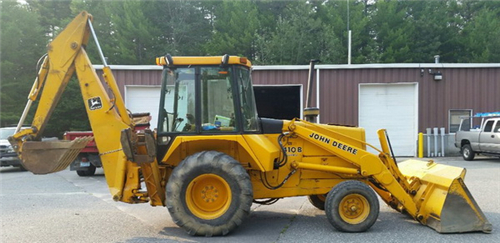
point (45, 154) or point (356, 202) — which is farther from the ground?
point (45, 154)

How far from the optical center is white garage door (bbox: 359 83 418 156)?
59.9 ft

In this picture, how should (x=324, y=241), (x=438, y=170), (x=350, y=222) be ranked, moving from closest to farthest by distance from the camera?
1. (x=324, y=241)
2. (x=350, y=222)
3. (x=438, y=170)

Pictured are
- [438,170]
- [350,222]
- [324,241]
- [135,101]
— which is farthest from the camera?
[135,101]

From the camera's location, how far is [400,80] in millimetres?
18078

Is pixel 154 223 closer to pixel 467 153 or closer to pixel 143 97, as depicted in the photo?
pixel 143 97

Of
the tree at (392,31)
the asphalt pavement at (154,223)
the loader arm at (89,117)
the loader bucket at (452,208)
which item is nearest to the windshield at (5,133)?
the asphalt pavement at (154,223)

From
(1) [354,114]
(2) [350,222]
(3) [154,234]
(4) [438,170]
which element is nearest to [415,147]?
(1) [354,114]

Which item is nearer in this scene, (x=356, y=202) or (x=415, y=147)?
(x=356, y=202)

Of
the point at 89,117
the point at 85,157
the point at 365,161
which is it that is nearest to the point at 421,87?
the point at 365,161

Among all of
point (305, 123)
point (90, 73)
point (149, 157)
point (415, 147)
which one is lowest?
point (415, 147)

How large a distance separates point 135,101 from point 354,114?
9.46 m

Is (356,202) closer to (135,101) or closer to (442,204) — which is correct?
(442,204)

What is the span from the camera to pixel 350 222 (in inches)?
243

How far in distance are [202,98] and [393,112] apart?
1400 cm
